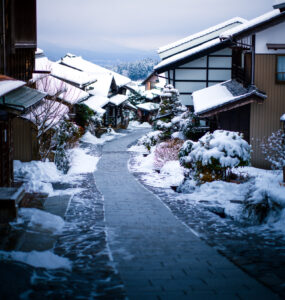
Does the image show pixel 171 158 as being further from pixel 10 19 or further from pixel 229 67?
pixel 10 19

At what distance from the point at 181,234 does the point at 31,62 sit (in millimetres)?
9275

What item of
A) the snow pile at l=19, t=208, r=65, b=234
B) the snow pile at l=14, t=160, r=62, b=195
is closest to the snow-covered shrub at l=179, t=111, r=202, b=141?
the snow pile at l=14, t=160, r=62, b=195

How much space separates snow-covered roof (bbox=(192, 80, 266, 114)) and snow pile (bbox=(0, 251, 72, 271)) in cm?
1209

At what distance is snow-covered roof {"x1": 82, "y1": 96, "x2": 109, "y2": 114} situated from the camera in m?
34.2

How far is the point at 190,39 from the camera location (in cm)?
2831

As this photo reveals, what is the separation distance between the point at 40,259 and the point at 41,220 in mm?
2585


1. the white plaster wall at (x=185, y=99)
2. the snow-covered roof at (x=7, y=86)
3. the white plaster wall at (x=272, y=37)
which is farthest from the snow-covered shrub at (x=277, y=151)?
the white plaster wall at (x=185, y=99)

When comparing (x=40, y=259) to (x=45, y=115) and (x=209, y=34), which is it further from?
(x=209, y=34)

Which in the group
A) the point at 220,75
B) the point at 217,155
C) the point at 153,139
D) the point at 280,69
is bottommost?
the point at 153,139

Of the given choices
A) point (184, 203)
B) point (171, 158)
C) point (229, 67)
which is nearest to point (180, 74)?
point (229, 67)

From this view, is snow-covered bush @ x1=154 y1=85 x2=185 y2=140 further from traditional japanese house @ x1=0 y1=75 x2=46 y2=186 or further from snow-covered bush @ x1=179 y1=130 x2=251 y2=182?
traditional japanese house @ x1=0 y1=75 x2=46 y2=186

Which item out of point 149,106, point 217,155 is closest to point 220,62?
point 217,155

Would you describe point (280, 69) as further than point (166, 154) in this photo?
No

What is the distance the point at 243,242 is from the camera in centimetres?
759
